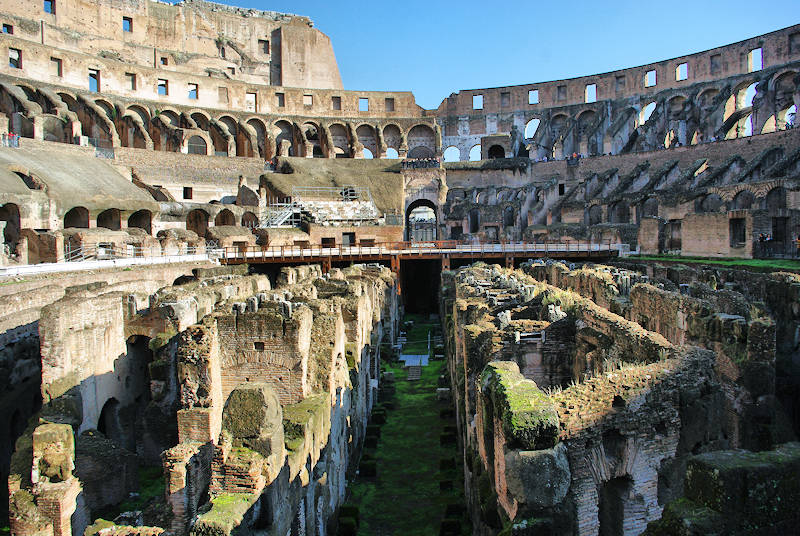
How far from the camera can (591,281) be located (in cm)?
1568

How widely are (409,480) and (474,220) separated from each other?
3864 cm

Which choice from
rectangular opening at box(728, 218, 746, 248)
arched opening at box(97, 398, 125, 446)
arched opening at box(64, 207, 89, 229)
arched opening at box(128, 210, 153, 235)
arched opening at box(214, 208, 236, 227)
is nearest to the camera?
arched opening at box(97, 398, 125, 446)

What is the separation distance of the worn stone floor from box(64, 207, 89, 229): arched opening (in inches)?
924

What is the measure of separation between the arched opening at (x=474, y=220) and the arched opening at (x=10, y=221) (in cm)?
3084

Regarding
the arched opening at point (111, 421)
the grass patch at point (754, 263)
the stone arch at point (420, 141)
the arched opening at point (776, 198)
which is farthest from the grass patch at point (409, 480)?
the stone arch at point (420, 141)

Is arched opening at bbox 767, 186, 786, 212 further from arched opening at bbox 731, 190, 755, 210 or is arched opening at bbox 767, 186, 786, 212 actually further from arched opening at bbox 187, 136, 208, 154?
arched opening at bbox 187, 136, 208, 154

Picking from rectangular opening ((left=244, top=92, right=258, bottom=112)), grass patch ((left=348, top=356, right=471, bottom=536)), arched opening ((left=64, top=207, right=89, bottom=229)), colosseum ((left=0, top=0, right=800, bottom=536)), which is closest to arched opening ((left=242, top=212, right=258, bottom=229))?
Result: colosseum ((left=0, top=0, right=800, bottom=536))

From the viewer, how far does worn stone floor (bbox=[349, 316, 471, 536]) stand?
8852 millimetres

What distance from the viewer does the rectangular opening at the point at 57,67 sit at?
149 feet

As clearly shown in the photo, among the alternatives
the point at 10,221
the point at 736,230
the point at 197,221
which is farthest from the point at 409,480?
the point at 197,221

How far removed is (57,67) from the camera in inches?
1802

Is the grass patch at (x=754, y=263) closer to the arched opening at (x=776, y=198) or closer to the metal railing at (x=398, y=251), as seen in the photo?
the metal railing at (x=398, y=251)

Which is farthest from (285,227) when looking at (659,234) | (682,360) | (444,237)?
(682,360)

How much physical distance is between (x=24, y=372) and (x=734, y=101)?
176 feet
